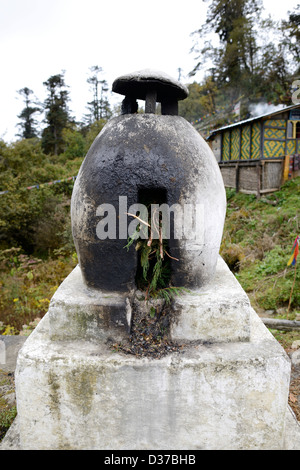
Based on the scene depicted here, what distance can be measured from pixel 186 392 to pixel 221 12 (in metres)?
30.7

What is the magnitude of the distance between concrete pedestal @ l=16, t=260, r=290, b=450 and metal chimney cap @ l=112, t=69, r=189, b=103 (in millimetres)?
1664

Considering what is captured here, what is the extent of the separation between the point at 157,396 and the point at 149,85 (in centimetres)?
227

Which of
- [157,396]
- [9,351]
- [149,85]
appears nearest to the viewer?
[157,396]

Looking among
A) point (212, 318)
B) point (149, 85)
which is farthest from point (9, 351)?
point (149, 85)

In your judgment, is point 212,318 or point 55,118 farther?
point 55,118

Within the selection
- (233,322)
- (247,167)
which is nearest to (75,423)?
(233,322)

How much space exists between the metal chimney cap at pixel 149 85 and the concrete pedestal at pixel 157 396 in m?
1.66

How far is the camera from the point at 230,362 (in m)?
2.21

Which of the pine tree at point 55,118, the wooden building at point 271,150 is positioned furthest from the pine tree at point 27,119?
the wooden building at point 271,150

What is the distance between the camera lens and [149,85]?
99.4 inches

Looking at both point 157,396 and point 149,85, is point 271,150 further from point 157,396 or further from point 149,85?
point 157,396

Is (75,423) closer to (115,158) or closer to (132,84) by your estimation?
(115,158)

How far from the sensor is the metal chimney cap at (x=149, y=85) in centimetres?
241

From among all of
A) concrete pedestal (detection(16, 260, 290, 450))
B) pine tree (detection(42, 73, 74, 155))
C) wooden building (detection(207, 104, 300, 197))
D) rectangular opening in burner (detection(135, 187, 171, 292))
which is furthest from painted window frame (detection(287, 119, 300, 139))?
pine tree (detection(42, 73, 74, 155))
